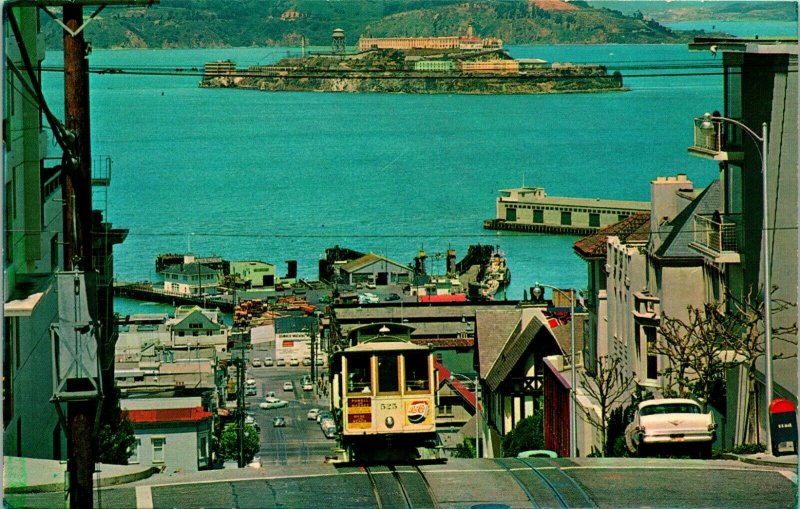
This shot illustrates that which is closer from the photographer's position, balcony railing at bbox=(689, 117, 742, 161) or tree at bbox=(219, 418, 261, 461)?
balcony railing at bbox=(689, 117, 742, 161)

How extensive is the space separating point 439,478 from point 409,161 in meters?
167

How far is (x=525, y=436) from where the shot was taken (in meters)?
35.1

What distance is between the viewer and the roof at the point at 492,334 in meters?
40.4

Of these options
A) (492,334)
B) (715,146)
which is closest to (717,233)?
(715,146)

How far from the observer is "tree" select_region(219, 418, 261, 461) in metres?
50.1

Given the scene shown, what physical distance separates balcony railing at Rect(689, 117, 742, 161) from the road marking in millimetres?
12445

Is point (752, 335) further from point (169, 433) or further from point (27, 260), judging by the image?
point (169, 433)

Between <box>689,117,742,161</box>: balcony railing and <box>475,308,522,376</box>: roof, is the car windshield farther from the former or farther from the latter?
<box>475,308,522,376</box>: roof

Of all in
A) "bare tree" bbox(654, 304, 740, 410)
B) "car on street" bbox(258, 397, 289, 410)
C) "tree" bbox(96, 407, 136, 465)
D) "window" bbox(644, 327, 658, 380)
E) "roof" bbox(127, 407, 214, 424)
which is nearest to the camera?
"bare tree" bbox(654, 304, 740, 410)

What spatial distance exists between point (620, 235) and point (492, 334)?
887 cm

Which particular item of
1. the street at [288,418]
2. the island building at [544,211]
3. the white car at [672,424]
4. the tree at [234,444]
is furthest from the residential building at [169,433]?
the island building at [544,211]

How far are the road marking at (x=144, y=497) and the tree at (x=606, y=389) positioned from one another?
10.2 metres

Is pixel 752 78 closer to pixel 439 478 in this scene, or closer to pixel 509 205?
pixel 439 478

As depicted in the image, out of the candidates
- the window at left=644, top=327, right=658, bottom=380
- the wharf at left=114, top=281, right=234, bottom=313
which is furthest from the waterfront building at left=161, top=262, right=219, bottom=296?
the window at left=644, top=327, right=658, bottom=380
